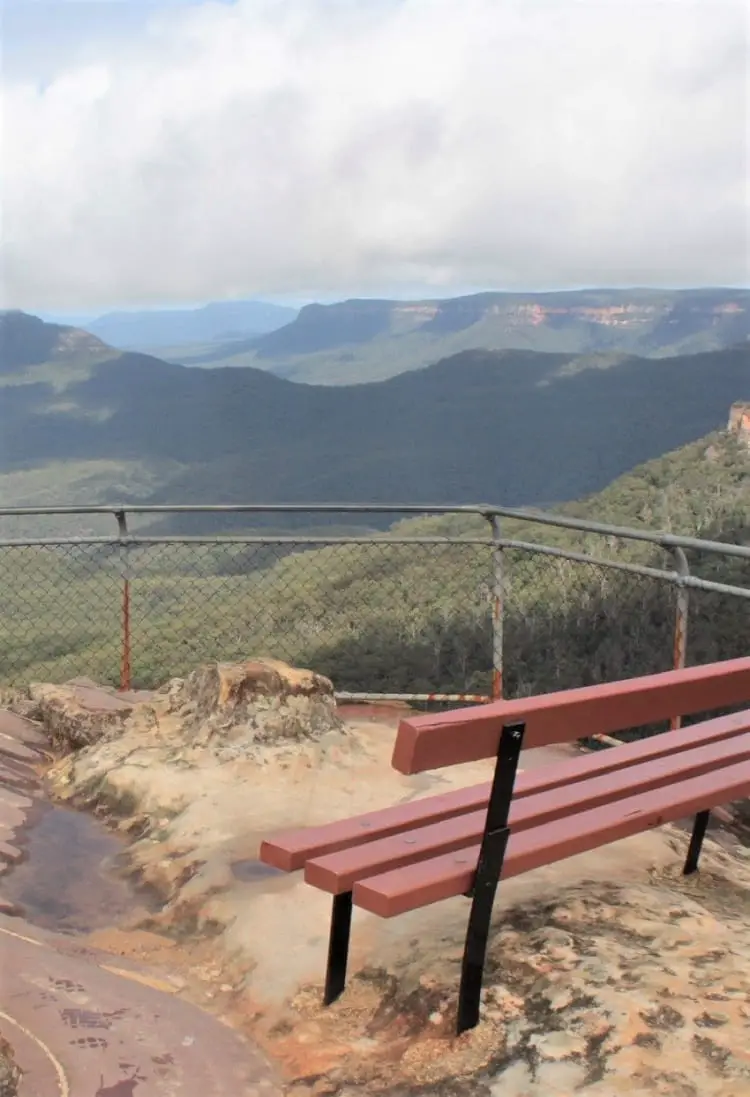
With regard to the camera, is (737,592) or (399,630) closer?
(737,592)

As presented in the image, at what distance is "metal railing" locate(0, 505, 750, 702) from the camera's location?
5383mm

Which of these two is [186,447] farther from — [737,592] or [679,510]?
[737,592]

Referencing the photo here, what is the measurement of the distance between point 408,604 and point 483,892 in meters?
14.8

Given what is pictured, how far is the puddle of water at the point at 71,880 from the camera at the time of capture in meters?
3.38

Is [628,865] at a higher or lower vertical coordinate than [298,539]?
lower

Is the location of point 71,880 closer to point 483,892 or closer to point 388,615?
point 483,892

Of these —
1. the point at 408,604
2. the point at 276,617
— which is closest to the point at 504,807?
the point at 276,617

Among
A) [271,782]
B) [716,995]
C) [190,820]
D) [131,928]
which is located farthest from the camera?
[271,782]

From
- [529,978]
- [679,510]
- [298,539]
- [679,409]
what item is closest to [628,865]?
[529,978]

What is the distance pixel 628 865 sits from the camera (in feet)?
11.0

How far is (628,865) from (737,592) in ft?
3.88

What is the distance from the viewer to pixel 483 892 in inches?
98.3

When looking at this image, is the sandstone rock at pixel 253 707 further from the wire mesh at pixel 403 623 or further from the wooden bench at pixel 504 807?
the wire mesh at pixel 403 623

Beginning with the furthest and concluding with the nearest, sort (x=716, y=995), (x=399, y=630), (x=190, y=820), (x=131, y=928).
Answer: (x=399, y=630) → (x=190, y=820) → (x=131, y=928) → (x=716, y=995)
